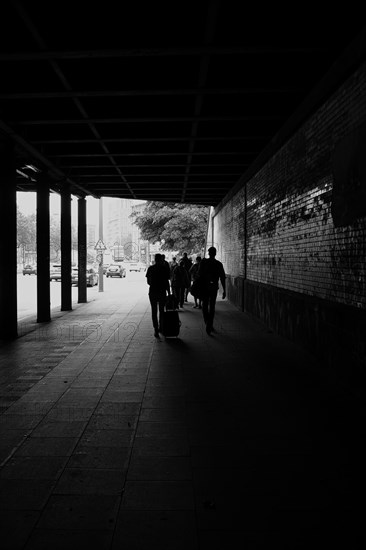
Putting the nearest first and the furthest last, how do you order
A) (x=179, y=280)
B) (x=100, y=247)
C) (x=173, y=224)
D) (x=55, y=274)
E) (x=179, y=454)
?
1. (x=179, y=454)
2. (x=179, y=280)
3. (x=100, y=247)
4. (x=173, y=224)
5. (x=55, y=274)

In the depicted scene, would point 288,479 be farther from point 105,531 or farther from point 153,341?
point 153,341

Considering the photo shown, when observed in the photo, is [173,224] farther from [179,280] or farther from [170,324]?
[170,324]

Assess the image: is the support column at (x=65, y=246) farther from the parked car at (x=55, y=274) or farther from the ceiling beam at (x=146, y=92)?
the parked car at (x=55, y=274)

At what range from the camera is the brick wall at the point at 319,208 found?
5.66 m

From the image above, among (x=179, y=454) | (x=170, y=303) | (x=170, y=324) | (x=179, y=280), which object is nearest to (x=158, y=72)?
(x=170, y=303)

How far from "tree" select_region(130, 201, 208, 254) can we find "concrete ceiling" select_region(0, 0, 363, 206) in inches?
690

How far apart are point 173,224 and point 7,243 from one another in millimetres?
20218

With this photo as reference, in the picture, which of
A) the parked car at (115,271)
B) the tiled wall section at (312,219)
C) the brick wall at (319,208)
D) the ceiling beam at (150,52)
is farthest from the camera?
the parked car at (115,271)

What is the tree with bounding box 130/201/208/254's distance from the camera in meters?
29.8

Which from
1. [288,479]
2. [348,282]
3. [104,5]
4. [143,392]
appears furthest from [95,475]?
[104,5]

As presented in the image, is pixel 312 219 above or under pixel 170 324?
above

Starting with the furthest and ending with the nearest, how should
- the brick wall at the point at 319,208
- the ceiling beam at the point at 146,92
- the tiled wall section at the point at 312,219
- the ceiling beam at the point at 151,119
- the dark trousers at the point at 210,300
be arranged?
the dark trousers at the point at 210,300
the ceiling beam at the point at 151,119
the ceiling beam at the point at 146,92
the tiled wall section at the point at 312,219
the brick wall at the point at 319,208

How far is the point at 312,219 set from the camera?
7555 mm

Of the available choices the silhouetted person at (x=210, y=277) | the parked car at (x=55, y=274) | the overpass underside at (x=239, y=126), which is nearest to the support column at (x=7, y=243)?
the overpass underside at (x=239, y=126)
